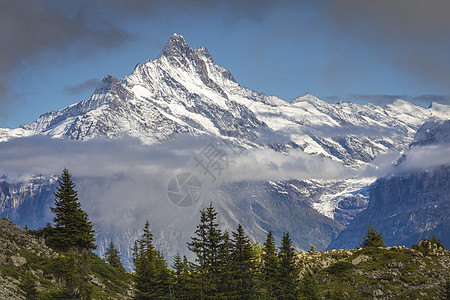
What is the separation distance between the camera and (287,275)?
95500 millimetres

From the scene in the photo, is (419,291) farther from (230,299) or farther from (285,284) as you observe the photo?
(230,299)

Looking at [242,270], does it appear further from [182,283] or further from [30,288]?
[30,288]

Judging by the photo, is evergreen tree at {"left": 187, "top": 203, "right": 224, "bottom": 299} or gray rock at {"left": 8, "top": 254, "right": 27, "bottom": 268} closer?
gray rock at {"left": 8, "top": 254, "right": 27, "bottom": 268}

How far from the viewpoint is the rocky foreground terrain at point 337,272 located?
78.2 m

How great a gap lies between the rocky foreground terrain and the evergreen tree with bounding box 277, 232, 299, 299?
3.64 metres

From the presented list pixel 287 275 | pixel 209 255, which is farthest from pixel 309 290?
pixel 209 255

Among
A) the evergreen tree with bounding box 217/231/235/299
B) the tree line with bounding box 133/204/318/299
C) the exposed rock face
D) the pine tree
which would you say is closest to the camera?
the exposed rock face

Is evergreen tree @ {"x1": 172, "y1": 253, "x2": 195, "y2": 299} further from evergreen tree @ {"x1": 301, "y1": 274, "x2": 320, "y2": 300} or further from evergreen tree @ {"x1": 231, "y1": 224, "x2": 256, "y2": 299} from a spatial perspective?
evergreen tree @ {"x1": 301, "y1": 274, "x2": 320, "y2": 300}

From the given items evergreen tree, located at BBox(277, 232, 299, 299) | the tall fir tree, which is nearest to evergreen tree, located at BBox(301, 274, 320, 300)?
evergreen tree, located at BBox(277, 232, 299, 299)

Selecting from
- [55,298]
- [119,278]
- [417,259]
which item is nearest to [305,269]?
[417,259]

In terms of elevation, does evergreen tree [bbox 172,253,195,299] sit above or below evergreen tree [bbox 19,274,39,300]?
above

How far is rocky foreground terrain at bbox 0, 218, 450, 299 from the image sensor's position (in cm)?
7819

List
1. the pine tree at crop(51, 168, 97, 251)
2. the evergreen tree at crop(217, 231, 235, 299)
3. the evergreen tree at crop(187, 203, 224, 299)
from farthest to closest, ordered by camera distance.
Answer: the pine tree at crop(51, 168, 97, 251), the evergreen tree at crop(217, 231, 235, 299), the evergreen tree at crop(187, 203, 224, 299)

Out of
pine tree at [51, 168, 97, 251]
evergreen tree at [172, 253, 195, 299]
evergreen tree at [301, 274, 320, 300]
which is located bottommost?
evergreen tree at [301, 274, 320, 300]
